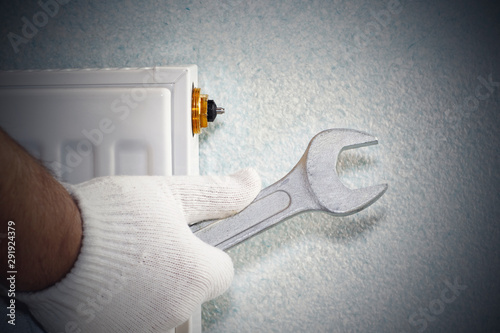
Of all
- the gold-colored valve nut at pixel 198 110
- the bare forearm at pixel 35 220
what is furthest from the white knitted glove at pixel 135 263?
the gold-colored valve nut at pixel 198 110

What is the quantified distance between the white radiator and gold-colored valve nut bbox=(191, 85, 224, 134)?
0.05 feet

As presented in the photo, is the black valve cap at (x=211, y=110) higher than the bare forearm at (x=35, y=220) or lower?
higher

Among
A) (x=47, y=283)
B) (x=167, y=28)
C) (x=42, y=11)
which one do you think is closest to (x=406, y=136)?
(x=167, y=28)

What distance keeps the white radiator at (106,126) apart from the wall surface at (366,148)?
95 millimetres

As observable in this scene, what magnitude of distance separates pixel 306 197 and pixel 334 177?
0.05m

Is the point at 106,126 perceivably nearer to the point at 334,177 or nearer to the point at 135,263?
the point at 135,263

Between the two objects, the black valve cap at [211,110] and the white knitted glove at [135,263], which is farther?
the black valve cap at [211,110]

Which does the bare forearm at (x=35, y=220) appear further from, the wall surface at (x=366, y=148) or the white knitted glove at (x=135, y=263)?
the wall surface at (x=366, y=148)

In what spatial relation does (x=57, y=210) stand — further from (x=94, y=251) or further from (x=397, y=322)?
(x=397, y=322)

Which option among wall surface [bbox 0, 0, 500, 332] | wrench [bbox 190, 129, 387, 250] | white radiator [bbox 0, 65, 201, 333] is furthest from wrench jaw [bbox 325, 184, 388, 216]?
white radiator [bbox 0, 65, 201, 333]

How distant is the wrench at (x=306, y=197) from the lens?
0.49 metres

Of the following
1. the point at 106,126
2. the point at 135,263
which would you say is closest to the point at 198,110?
the point at 106,126

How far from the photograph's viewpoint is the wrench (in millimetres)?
486

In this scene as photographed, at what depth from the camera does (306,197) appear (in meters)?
Answer: 0.50
